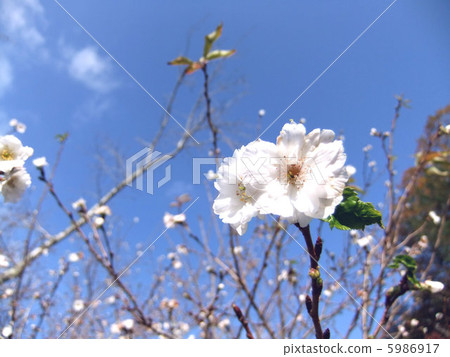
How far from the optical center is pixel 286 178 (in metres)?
0.62

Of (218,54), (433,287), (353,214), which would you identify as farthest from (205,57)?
(433,287)

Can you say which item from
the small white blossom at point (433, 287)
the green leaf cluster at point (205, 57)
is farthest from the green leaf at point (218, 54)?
the small white blossom at point (433, 287)

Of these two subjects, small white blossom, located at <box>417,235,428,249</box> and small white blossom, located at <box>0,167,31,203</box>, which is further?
small white blossom, located at <box>417,235,428,249</box>

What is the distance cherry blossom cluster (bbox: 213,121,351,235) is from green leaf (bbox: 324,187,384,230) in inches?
0.8

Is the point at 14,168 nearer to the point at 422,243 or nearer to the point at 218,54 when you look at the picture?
the point at 218,54

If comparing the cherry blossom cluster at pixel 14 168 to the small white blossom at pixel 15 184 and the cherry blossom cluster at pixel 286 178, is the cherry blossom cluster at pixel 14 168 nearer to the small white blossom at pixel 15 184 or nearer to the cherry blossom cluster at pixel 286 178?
the small white blossom at pixel 15 184

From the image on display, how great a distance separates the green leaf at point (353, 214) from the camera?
54 centimetres

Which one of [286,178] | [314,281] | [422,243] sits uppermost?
[422,243]

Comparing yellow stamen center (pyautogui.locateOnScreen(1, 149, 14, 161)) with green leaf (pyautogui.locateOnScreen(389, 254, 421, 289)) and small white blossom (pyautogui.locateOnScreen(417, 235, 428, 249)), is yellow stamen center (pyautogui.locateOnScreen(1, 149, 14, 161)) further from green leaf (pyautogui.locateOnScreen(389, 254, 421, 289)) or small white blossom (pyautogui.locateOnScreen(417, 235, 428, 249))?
small white blossom (pyautogui.locateOnScreen(417, 235, 428, 249))

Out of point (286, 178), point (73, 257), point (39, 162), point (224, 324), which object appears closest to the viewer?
point (286, 178)

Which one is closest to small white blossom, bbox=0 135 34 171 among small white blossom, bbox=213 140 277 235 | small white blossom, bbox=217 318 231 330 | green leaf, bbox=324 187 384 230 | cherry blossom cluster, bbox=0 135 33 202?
cherry blossom cluster, bbox=0 135 33 202

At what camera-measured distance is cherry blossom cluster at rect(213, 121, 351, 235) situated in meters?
0.55

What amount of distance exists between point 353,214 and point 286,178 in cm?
15
